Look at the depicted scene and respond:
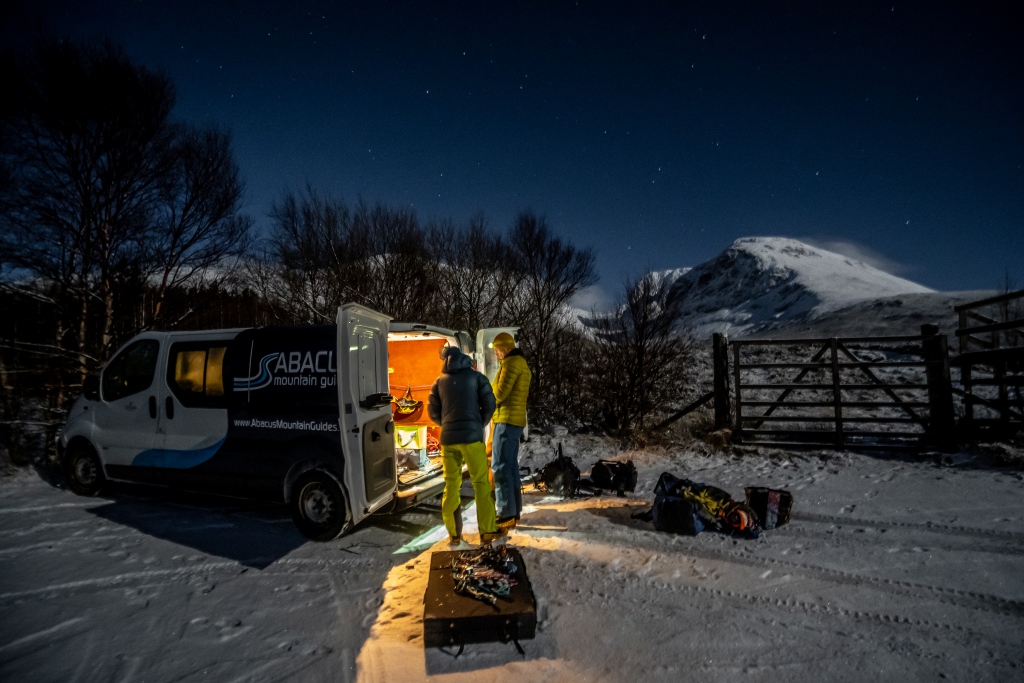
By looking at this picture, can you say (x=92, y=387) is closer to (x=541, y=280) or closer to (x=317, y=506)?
(x=317, y=506)

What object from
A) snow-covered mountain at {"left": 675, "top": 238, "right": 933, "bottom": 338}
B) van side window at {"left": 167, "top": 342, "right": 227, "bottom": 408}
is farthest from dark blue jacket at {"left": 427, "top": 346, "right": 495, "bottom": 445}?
snow-covered mountain at {"left": 675, "top": 238, "right": 933, "bottom": 338}

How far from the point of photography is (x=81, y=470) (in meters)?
6.32

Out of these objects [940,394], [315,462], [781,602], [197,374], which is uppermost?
[197,374]

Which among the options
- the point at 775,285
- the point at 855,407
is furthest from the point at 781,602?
the point at 775,285

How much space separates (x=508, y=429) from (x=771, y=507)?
8.84 feet

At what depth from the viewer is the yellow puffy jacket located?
16.6 ft

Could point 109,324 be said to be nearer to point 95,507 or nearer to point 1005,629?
point 95,507

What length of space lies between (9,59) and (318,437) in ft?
25.1

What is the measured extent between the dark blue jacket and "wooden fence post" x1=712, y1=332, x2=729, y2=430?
20.6ft

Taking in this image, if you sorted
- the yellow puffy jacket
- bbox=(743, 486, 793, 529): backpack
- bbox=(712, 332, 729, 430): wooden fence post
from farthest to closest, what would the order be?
bbox=(712, 332, 729, 430): wooden fence post → the yellow puffy jacket → bbox=(743, 486, 793, 529): backpack

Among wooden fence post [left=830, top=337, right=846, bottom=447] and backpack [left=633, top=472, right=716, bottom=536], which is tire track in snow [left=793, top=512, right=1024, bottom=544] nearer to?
backpack [left=633, top=472, right=716, bottom=536]

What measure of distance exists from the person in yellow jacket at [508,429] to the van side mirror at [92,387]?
5061mm

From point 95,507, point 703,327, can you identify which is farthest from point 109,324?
point 703,327

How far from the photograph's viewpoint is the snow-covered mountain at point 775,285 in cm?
7138
